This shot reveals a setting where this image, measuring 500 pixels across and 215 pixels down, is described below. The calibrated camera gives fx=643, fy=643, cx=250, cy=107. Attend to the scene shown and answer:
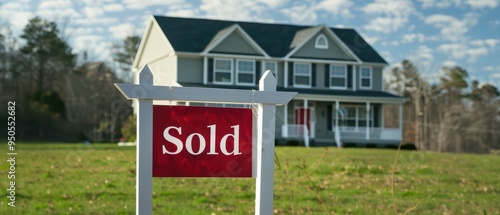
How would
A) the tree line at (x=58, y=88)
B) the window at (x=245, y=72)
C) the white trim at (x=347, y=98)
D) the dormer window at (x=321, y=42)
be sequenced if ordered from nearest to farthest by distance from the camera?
the tree line at (x=58, y=88), the white trim at (x=347, y=98), the window at (x=245, y=72), the dormer window at (x=321, y=42)

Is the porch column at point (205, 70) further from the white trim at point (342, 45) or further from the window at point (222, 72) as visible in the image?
the white trim at point (342, 45)

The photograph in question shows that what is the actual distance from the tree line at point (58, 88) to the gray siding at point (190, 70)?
16.8 feet

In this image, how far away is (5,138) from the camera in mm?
18125

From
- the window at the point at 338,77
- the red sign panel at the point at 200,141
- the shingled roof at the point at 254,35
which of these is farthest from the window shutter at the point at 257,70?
the red sign panel at the point at 200,141

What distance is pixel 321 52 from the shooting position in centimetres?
3128

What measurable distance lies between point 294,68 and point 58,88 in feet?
36.7

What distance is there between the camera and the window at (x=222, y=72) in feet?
95.9

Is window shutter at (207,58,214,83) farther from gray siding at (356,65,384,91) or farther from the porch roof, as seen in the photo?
gray siding at (356,65,384,91)

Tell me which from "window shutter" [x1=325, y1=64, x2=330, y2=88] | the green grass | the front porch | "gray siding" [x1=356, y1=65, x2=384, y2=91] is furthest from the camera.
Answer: "gray siding" [x1=356, y1=65, x2=384, y2=91]

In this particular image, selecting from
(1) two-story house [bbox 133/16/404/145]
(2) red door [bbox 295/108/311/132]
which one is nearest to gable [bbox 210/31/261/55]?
(1) two-story house [bbox 133/16/404/145]

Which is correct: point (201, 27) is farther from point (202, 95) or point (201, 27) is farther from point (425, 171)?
point (202, 95)

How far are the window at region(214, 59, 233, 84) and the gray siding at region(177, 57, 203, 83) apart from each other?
0.68 m

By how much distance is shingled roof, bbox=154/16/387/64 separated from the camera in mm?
29469

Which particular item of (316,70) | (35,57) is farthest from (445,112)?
(35,57)
